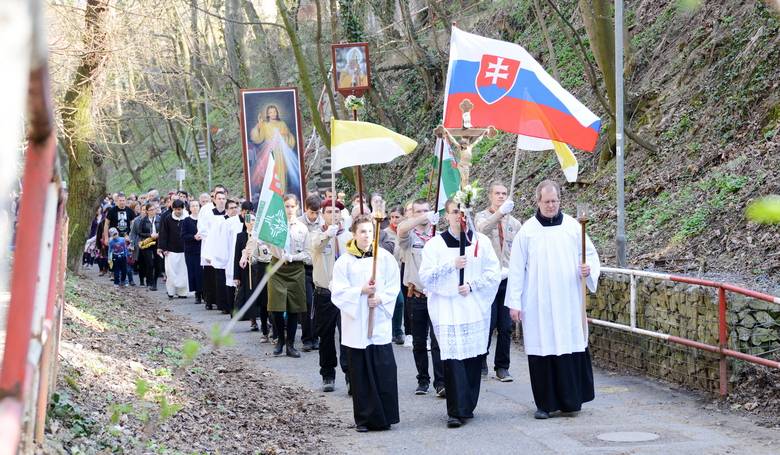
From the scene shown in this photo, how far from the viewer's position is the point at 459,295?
31.0ft

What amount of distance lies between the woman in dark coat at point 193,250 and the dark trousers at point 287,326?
7.33 metres

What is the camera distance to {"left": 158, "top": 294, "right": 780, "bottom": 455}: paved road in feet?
26.3

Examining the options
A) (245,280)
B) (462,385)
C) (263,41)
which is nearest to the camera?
(462,385)

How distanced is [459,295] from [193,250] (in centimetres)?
1305

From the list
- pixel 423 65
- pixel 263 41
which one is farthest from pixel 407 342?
pixel 263 41

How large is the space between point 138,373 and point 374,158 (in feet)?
10.2

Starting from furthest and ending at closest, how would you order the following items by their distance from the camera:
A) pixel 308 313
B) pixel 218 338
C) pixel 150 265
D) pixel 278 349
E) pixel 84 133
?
pixel 150 265 → pixel 84 133 → pixel 308 313 → pixel 278 349 → pixel 218 338

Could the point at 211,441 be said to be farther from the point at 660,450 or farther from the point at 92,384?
the point at 660,450

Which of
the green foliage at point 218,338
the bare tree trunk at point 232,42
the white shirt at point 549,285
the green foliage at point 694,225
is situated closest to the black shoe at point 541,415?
the white shirt at point 549,285

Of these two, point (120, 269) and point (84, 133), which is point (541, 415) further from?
point (120, 269)

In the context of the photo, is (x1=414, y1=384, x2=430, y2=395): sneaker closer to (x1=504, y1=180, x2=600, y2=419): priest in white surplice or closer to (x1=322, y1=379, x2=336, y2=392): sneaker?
(x1=322, y1=379, x2=336, y2=392): sneaker

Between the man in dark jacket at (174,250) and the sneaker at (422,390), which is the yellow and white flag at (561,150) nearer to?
the sneaker at (422,390)

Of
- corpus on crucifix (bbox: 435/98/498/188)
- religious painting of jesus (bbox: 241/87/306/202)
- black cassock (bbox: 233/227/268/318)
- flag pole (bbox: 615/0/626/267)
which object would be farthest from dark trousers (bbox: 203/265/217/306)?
corpus on crucifix (bbox: 435/98/498/188)

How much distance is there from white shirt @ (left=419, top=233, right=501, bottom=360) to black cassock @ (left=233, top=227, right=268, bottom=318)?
560cm
